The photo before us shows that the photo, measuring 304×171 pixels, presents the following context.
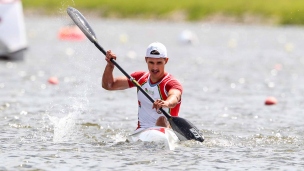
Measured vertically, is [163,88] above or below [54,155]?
above

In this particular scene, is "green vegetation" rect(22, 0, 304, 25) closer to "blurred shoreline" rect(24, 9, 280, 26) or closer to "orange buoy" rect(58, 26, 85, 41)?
"blurred shoreline" rect(24, 9, 280, 26)

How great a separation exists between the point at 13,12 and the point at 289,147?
1815 centimetres

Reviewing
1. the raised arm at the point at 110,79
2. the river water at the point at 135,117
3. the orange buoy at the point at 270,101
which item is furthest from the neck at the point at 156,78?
the orange buoy at the point at 270,101

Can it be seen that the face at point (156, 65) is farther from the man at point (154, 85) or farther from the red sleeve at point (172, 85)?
the red sleeve at point (172, 85)

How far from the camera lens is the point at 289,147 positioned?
43.7 ft

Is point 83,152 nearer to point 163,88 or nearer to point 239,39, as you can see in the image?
point 163,88

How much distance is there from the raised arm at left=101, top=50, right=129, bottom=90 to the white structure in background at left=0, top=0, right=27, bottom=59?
16.9 meters

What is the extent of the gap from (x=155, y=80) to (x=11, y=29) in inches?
694

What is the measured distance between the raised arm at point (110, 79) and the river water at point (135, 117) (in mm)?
1023

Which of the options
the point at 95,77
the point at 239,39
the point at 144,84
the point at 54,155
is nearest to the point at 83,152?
the point at 54,155

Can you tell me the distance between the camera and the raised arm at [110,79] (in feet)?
41.5

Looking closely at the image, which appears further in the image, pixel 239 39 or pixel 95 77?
pixel 239 39

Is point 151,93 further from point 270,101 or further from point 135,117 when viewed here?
point 270,101

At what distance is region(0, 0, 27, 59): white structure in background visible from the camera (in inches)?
1141
